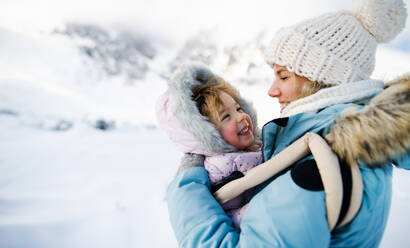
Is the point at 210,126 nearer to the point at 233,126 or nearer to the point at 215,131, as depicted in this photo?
the point at 215,131

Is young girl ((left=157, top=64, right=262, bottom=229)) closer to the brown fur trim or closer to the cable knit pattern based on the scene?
the cable knit pattern

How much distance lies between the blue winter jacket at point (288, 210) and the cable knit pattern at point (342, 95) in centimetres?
4

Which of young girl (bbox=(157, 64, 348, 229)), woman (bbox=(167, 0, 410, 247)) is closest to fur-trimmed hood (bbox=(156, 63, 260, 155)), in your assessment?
young girl (bbox=(157, 64, 348, 229))

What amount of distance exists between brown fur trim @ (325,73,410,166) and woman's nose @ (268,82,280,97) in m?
0.51

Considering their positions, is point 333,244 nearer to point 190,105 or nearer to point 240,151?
point 240,151

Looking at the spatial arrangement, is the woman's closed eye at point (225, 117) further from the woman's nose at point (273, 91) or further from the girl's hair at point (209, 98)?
the woman's nose at point (273, 91)

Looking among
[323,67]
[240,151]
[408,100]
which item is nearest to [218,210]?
[240,151]

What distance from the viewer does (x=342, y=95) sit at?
0.84 m

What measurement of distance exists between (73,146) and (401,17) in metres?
10.9

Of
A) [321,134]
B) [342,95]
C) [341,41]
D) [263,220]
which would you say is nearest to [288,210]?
[263,220]

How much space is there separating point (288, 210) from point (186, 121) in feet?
2.23

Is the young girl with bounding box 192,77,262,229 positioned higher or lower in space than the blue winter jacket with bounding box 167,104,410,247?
higher

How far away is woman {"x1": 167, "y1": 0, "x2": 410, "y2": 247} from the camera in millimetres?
578

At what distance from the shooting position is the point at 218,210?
0.80 m
